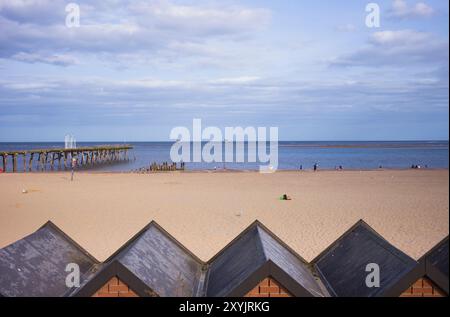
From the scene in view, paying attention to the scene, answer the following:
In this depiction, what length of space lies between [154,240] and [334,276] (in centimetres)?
186

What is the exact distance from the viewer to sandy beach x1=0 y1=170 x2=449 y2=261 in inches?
605

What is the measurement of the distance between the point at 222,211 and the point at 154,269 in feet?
55.4

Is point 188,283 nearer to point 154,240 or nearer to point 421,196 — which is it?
point 154,240

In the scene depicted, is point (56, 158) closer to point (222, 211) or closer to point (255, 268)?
point (222, 211)

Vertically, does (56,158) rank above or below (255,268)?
below

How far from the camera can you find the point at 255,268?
375cm

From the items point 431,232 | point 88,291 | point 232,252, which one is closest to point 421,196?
point 431,232

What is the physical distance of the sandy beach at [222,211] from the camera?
15.4m

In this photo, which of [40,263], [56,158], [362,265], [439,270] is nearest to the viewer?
[439,270]

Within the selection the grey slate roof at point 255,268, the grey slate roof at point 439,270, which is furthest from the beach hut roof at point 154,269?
the grey slate roof at point 439,270

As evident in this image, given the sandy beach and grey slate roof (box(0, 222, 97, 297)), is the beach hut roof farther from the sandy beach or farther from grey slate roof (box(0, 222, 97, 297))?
the sandy beach

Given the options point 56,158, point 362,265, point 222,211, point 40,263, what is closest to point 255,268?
point 362,265

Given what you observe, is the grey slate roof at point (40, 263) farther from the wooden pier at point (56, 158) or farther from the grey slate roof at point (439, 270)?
the wooden pier at point (56, 158)

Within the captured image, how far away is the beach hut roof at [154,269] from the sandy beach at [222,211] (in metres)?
7.87
